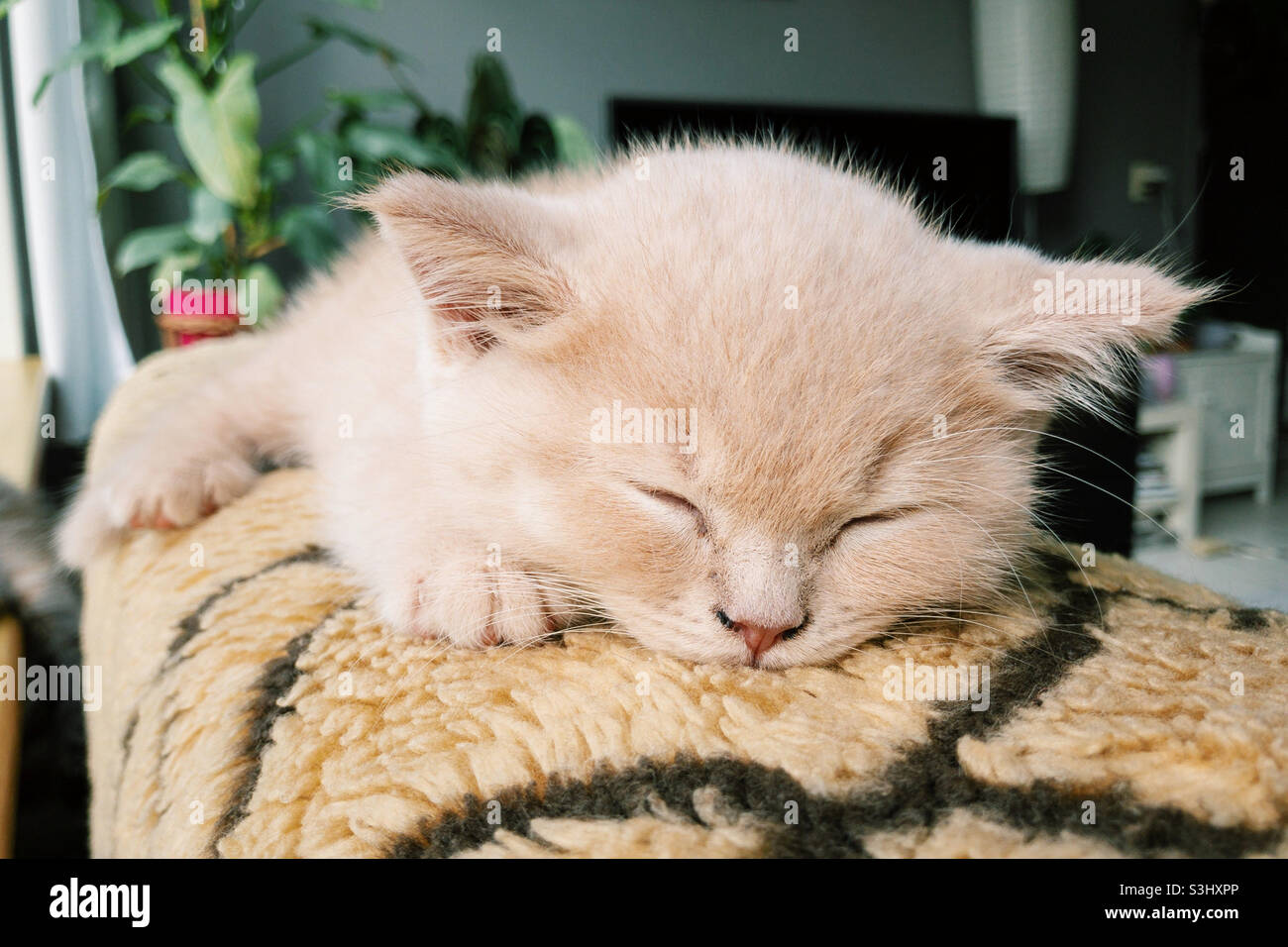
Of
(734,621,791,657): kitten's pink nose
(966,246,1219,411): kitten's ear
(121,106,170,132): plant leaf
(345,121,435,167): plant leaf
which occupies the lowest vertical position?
(734,621,791,657): kitten's pink nose

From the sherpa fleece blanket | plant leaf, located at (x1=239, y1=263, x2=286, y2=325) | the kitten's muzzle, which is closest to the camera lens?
the sherpa fleece blanket

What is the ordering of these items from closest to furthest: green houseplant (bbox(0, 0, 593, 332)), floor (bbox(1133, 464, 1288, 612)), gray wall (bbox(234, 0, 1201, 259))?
1. floor (bbox(1133, 464, 1288, 612))
2. gray wall (bbox(234, 0, 1201, 259))
3. green houseplant (bbox(0, 0, 593, 332))

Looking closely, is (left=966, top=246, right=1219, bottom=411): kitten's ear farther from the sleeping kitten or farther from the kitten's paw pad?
the kitten's paw pad

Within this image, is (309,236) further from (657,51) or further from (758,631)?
(758,631)

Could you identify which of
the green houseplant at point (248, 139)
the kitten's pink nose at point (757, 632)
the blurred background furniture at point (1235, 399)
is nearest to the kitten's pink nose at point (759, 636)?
the kitten's pink nose at point (757, 632)

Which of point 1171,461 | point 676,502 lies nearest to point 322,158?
point 676,502

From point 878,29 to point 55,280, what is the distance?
80.1 inches

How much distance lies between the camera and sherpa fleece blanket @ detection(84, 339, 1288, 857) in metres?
0.36

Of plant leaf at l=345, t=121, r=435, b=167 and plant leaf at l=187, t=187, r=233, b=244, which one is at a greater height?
plant leaf at l=345, t=121, r=435, b=167

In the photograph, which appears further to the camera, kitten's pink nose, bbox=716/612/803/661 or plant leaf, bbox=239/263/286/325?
plant leaf, bbox=239/263/286/325

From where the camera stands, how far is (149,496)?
877 mm

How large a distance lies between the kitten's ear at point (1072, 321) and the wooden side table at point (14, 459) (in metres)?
1.00

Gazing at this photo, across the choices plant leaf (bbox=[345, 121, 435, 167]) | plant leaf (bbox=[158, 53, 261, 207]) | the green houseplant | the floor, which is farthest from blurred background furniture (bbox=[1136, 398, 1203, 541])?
plant leaf (bbox=[158, 53, 261, 207])

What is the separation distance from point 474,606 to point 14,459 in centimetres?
104
